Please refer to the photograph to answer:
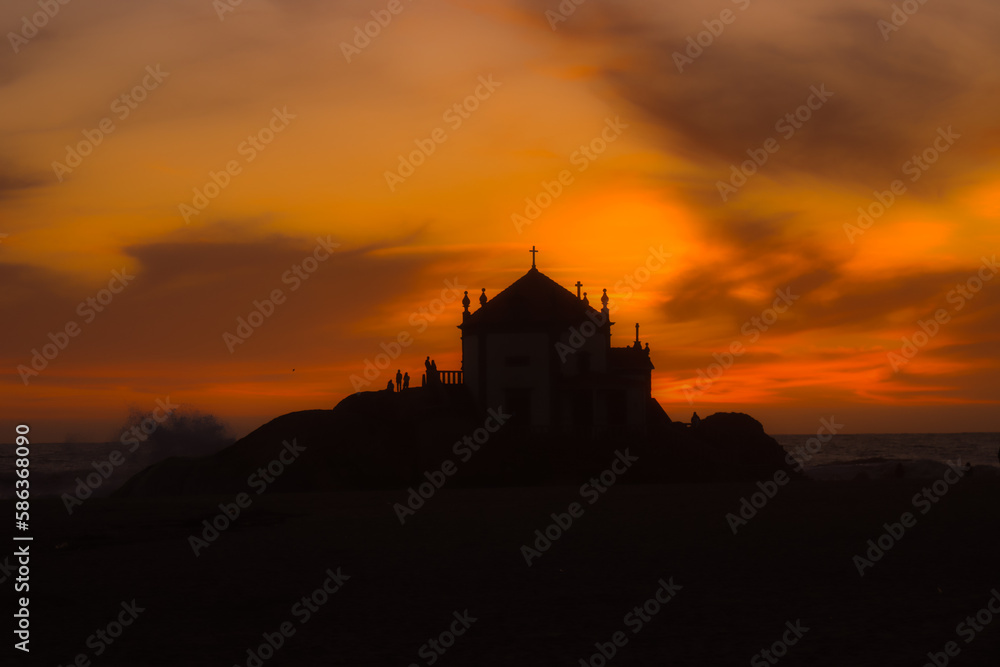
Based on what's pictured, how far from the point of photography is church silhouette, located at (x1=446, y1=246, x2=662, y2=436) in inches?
2195

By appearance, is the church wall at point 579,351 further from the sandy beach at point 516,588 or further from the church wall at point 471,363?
the sandy beach at point 516,588

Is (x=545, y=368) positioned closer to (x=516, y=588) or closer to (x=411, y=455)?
(x=411, y=455)

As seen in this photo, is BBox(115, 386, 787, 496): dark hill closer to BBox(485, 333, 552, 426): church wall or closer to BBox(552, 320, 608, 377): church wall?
BBox(485, 333, 552, 426): church wall

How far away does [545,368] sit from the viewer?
55812mm

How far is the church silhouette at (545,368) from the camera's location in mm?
55750

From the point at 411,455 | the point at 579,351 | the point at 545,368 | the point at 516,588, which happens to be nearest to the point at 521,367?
the point at 545,368

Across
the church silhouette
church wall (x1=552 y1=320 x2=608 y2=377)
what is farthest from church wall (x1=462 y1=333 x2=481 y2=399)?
church wall (x1=552 y1=320 x2=608 y2=377)

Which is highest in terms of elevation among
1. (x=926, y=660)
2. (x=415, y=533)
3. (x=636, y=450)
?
(x=636, y=450)

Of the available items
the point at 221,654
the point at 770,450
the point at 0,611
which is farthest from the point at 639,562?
the point at 770,450

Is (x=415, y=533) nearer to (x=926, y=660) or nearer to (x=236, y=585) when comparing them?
(x=236, y=585)

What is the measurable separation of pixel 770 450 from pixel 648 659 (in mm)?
64875

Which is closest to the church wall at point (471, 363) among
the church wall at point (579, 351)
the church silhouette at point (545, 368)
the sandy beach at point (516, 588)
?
the church silhouette at point (545, 368)

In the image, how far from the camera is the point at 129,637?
38.6 feet

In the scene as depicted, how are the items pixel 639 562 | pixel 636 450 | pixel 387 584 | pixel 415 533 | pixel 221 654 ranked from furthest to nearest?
pixel 636 450 < pixel 415 533 < pixel 639 562 < pixel 387 584 < pixel 221 654
